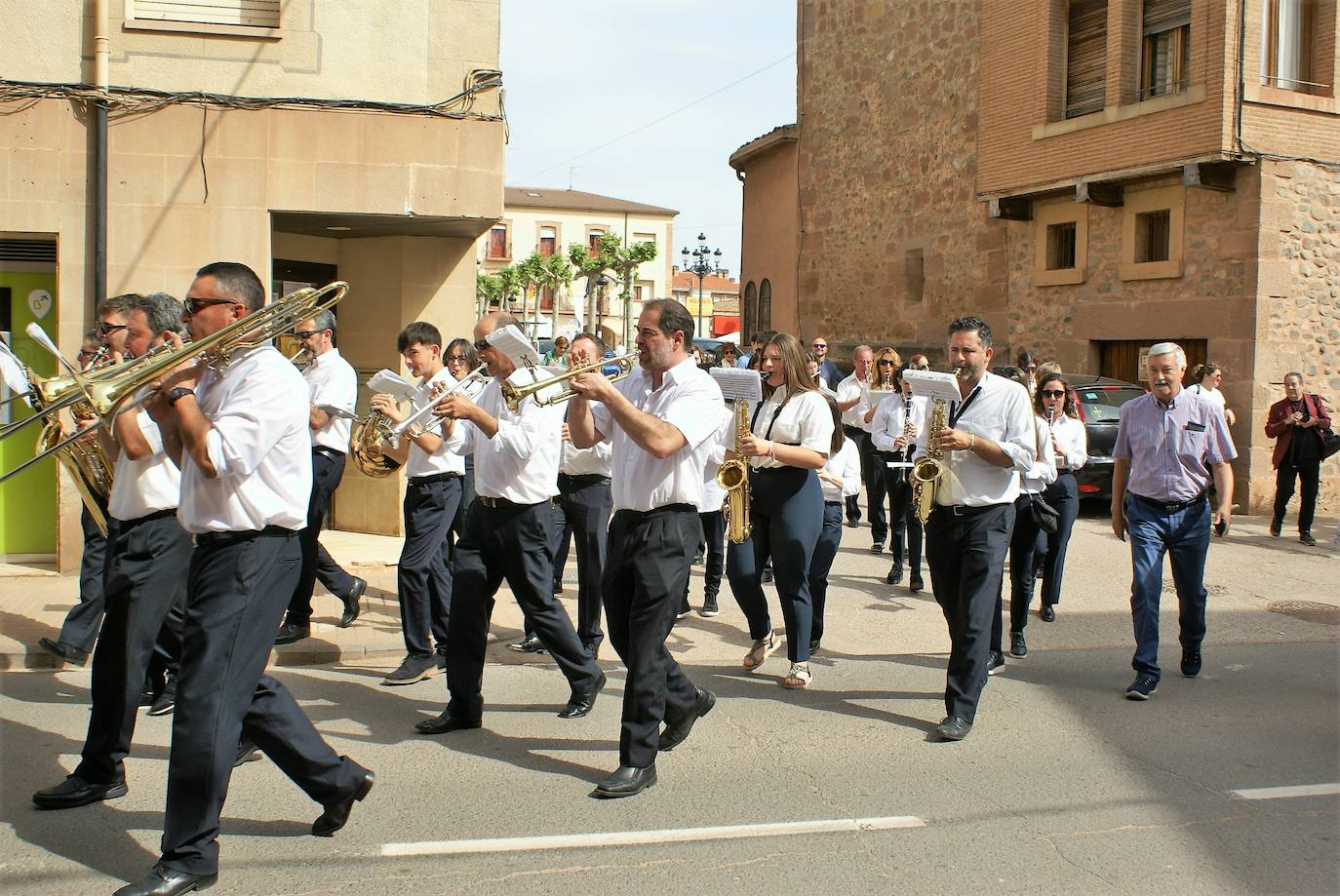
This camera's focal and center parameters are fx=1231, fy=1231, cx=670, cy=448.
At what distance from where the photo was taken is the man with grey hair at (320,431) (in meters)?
7.56

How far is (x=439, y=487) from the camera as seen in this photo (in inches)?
282

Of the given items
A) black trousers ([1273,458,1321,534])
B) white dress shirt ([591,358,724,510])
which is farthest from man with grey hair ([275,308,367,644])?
black trousers ([1273,458,1321,534])

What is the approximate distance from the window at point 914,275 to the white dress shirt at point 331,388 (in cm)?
1641

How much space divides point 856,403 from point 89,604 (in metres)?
7.09

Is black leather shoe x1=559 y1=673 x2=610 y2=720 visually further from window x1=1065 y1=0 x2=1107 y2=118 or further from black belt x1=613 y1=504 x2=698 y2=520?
window x1=1065 y1=0 x2=1107 y2=118

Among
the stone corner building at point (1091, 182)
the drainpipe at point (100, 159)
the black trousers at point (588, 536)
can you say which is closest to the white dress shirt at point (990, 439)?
the black trousers at point (588, 536)

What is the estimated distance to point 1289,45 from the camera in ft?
53.4

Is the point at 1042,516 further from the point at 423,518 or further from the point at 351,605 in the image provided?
the point at 351,605

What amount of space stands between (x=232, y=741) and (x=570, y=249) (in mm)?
70145

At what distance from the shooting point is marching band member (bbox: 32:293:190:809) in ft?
16.4

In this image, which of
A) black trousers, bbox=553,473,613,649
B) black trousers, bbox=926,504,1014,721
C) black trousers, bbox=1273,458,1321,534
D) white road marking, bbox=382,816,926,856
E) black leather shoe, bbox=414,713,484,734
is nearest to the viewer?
white road marking, bbox=382,816,926,856

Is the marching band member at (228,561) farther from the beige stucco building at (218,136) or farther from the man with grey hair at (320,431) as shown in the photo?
the beige stucco building at (218,136)

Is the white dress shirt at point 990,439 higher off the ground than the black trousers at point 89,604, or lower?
higher

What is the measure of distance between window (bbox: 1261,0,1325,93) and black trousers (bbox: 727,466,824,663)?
12.3 meters
